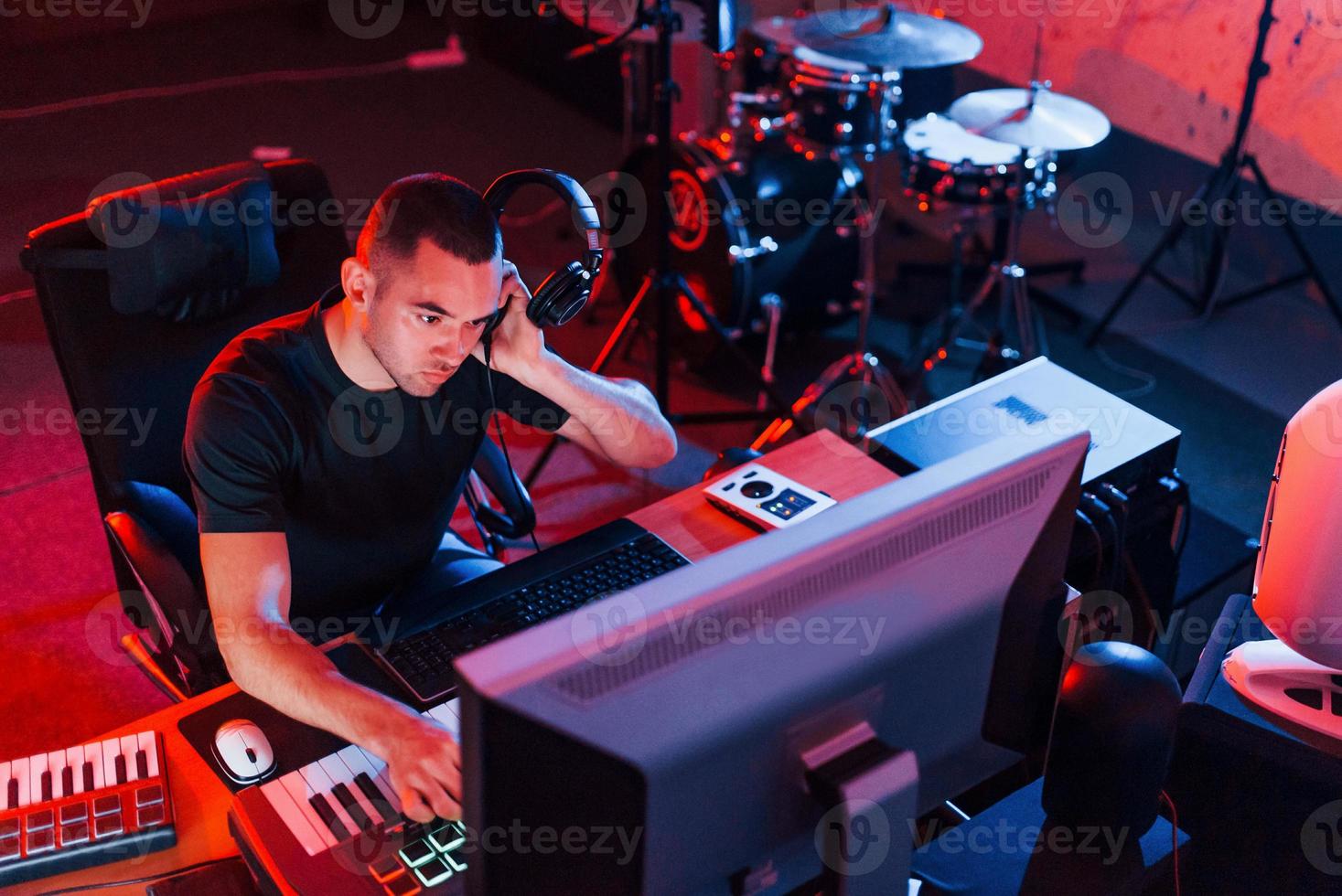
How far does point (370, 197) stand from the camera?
14.9 ft

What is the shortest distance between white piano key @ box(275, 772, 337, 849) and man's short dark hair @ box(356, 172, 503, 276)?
64 cm

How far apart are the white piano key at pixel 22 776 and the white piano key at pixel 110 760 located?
0.08 meters

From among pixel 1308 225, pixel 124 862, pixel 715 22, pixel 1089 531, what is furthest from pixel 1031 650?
pixel 1308 225

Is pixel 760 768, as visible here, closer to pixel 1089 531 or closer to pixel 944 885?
pixel 944 885

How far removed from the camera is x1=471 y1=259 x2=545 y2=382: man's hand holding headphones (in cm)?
176

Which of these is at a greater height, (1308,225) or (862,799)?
(862,799)

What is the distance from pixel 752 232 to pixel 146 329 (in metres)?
1.92

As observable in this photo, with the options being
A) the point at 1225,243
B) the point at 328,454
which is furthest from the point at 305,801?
the point at 1225,243

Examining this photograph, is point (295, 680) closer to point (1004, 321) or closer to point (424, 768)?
point (424, 768)

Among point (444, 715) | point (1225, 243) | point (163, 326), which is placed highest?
point (163, 326)

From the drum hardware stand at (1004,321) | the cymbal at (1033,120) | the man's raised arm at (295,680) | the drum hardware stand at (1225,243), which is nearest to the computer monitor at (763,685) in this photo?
the man's raised arm at (295,680)

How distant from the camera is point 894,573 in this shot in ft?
3.38

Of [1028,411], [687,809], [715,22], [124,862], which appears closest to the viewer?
[687,809]

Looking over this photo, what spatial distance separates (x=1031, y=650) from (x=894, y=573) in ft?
0.82
